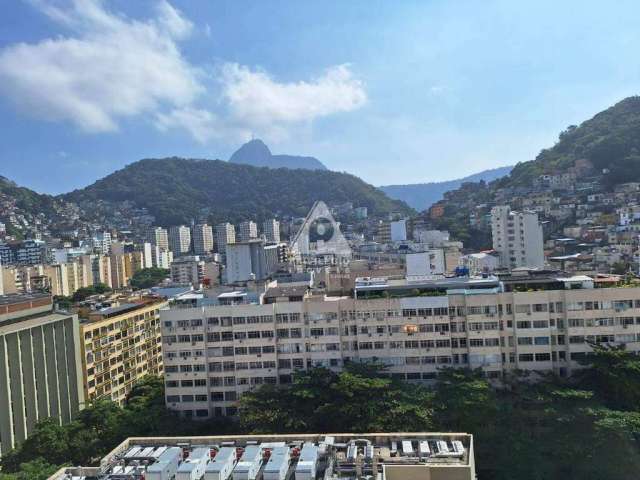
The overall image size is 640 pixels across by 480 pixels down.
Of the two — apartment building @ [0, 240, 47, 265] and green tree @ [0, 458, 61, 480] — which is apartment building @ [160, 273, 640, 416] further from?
apartment building @ [0, 240, 47, 265]

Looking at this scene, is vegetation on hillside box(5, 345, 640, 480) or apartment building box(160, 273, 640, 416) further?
apartment building box(160, 273, 640, 416)

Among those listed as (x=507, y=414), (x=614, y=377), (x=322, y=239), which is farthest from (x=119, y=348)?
(x=322, y=239)

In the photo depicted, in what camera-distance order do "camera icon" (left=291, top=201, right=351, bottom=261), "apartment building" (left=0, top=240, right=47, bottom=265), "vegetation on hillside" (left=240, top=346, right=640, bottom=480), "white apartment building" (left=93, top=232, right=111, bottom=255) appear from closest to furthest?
"vegetation on hillside" (left=240, top=346, right=640, bottom=480)
"camera icon" (left=291, top=201, right=351, bottom=261)
"apartment building" (left=0, top=240, right=47, bottom=265)
"white apartment building" (left=93, top=232, right=111, bottom=255)

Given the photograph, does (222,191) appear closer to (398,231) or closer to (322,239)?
(398,231)

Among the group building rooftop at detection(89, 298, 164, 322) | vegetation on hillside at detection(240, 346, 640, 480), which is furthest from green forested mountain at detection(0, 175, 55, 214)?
vegetation on hillside at detection(240, 346, 640, 480)

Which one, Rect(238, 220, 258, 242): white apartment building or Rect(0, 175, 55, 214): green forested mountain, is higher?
Rect(0, 175, 55, 214): green forested mountain

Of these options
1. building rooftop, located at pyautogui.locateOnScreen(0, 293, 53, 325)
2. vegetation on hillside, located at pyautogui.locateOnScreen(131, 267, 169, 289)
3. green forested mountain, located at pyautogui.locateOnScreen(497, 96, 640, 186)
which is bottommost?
vegetation on hillside, located at pyautogui.locateOnScreen(131, 267, 169, 289)
